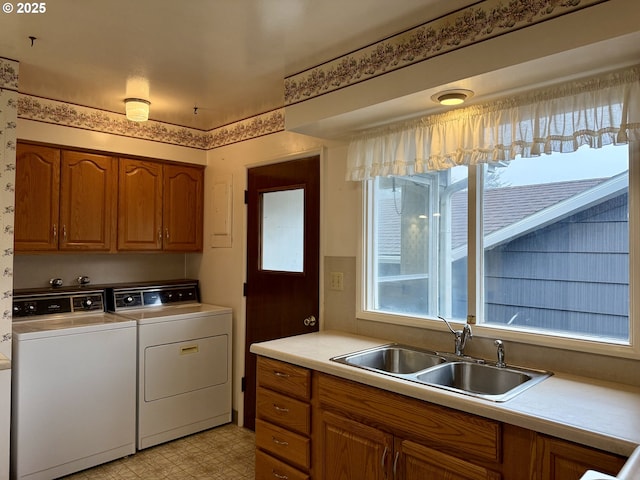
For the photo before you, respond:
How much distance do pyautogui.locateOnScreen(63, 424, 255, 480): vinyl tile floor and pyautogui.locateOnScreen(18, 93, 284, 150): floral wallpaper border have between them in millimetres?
A: 2237

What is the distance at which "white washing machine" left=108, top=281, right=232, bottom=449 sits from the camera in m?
3.11

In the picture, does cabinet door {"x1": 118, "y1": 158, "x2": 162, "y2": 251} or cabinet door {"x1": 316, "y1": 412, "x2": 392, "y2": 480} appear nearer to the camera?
cabinet door {"x1": 316, "y1": 412, "x2": 392, "y2": 480}

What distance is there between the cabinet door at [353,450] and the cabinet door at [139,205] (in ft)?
7.03

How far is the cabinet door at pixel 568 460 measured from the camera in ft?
4.31

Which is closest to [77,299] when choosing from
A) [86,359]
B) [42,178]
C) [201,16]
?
[86,359]

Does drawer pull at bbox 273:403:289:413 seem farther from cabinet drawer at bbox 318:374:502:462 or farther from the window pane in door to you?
the window pane in door

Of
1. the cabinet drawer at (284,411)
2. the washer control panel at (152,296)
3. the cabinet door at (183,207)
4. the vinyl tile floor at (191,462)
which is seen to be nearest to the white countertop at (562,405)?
the cabinet drawer at (284,411)

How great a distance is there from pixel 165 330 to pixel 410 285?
1748 mm

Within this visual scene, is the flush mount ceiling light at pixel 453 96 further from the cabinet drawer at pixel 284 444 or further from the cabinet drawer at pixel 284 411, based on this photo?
the cabinet drawer at pixel 284 444

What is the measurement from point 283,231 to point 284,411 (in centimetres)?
134

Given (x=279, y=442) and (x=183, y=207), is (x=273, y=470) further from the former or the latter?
(x=183, y=207)

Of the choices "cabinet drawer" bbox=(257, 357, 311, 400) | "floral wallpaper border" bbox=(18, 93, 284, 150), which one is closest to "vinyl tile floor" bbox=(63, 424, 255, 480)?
→ "cabinet drawer" bbox=(257, 357, 311, 400)

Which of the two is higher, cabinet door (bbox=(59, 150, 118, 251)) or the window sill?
cabinet door (bbox=(59, 150, 118, 251))

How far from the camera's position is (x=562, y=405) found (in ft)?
5.05
